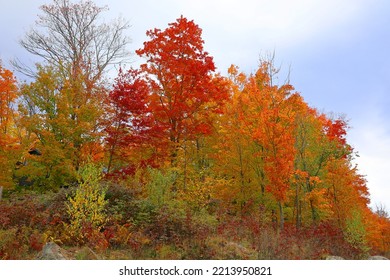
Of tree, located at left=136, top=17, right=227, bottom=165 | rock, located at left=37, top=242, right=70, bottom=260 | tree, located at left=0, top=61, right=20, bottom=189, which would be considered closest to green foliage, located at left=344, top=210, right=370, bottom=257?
tree, located at left=136, top=17, right=227, bottom=165

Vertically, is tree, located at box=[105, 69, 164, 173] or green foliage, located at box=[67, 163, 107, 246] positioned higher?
tree, located at box=[105, 69, 164, 173]

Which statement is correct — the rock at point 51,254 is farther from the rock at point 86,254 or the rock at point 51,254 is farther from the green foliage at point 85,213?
the green foliage at point 85,213

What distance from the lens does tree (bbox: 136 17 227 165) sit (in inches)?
789

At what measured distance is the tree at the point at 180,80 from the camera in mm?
20047

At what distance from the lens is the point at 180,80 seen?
2067cm

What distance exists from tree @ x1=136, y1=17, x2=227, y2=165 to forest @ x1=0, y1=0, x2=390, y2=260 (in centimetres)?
6

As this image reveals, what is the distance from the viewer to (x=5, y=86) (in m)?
23.9

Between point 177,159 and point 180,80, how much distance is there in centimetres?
455

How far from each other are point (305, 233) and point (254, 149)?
4.96 meters

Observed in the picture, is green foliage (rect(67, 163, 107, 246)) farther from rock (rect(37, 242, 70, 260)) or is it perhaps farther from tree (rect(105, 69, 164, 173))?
tree (rect(105, 69, 164, 173))

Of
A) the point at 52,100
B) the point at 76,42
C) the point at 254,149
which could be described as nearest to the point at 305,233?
the point at 254,149

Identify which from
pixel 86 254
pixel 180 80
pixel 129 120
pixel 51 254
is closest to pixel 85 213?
pixel 86 254

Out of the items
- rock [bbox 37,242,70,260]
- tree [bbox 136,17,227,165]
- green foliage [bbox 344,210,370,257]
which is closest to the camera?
rock [bbox 37,242,70,260]

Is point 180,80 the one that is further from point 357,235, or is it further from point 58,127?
point 357,235
